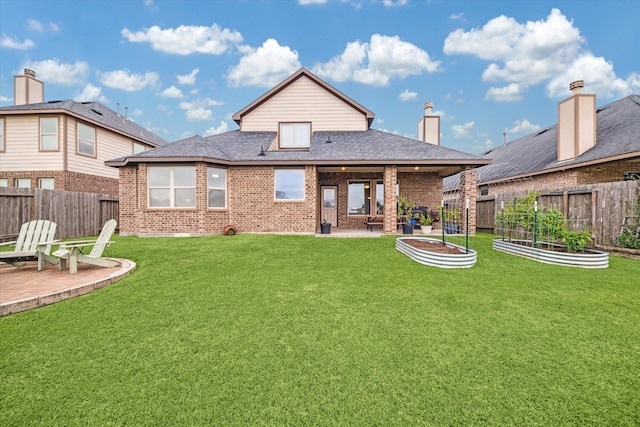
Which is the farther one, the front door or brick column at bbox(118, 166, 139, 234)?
the front door

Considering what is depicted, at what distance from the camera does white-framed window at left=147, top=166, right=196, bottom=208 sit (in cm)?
1166

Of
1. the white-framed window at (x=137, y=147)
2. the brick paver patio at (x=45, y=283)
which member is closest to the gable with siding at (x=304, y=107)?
the white-framed window at (x=137, y=147)

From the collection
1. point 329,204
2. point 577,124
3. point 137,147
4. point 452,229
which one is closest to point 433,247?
point 452,229

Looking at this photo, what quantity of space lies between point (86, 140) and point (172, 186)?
9.43 meters

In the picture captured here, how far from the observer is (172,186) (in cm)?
1168

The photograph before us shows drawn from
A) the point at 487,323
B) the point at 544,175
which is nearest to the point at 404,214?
the point at 544,175

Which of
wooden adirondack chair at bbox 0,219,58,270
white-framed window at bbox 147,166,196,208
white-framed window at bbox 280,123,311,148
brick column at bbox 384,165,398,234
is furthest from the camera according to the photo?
white-framed window at bbox 280,123,311,148

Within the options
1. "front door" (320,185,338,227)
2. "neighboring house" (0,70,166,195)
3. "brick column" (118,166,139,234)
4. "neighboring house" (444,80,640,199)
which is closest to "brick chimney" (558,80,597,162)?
"neighboring house" (444,80,640,199)

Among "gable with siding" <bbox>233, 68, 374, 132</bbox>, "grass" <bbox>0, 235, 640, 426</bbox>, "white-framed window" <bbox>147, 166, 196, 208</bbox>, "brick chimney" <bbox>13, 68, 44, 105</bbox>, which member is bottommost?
"grass" <bbox>0, 235, 640, 426</bbox>

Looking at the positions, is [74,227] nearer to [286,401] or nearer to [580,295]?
[286,401]

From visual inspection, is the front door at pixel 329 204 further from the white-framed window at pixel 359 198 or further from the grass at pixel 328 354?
the grass at pixel 328 354

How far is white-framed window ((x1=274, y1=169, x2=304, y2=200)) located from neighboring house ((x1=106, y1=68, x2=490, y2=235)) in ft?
0.15

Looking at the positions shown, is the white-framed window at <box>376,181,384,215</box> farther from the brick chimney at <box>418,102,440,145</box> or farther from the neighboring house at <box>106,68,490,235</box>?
the brick chimney at <box>418,102,440,145</box>

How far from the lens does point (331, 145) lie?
531 inches
